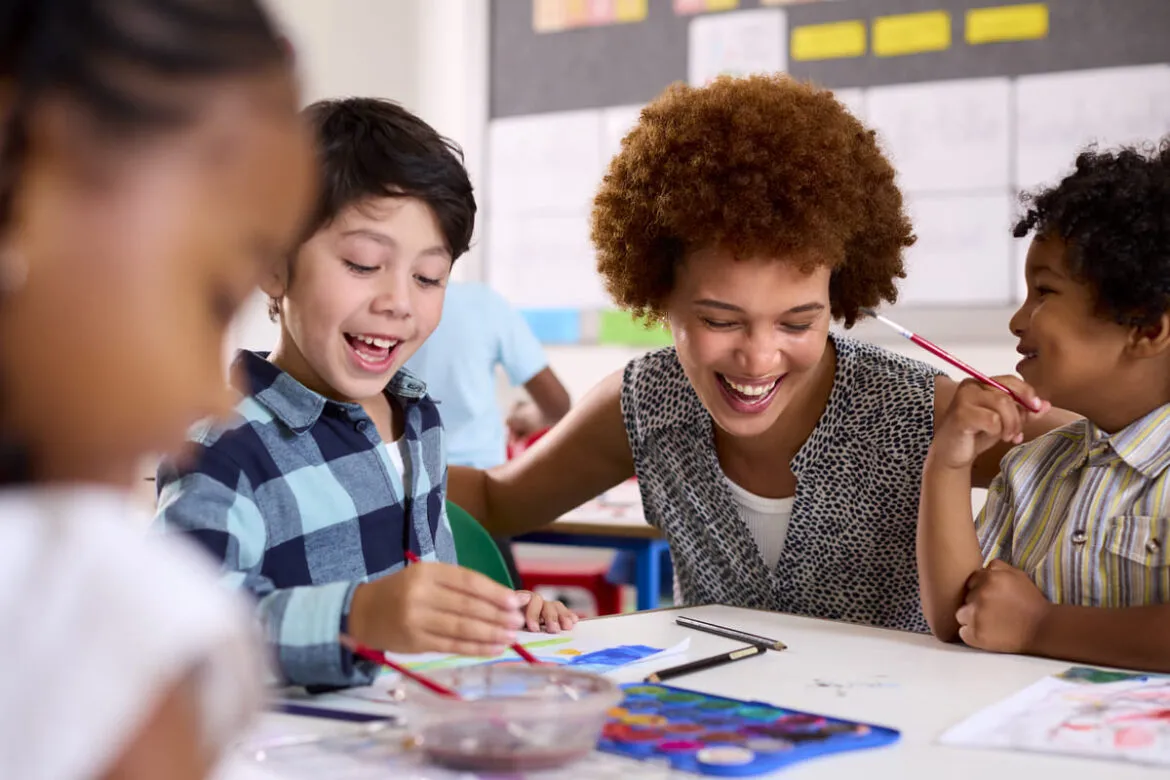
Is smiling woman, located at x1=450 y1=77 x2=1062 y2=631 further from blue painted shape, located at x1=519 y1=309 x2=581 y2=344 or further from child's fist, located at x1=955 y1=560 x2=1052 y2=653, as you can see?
blue painted shape, located at x1=519 y1=309 x2=581 y2=344

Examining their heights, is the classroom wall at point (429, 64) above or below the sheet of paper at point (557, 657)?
above

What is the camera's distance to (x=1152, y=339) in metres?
1.30

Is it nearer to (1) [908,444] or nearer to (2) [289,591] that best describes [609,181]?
(1) [908,444]

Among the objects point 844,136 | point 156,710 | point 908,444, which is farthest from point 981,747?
point 844,136

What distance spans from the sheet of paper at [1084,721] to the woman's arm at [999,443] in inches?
21.5

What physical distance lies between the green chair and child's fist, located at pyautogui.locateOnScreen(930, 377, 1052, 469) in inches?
23.5

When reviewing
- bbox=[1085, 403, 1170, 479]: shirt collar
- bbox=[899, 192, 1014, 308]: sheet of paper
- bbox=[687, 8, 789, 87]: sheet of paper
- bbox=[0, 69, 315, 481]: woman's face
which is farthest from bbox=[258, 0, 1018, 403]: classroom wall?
bbox=[0, 69, 315, 481]: woman's face

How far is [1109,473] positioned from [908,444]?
0.96 feet

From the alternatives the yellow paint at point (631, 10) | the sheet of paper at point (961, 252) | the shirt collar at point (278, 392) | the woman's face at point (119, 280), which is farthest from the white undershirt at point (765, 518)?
the yellow paint at point (631, 10)

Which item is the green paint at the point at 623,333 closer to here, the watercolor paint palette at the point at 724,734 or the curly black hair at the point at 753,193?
the curly black hair at the point at 753,193

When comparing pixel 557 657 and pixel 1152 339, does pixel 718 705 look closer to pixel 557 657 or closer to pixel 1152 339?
pixel 557 657

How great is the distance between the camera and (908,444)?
155 centimetres

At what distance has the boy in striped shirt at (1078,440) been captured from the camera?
125 centimetres

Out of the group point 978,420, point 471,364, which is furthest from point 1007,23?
point 978,420
